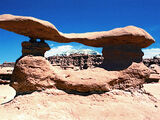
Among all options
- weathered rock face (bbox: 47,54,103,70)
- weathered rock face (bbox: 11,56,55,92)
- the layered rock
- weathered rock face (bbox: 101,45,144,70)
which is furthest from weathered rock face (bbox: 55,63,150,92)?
weathered rock face (bbox: 47,54,103,70)

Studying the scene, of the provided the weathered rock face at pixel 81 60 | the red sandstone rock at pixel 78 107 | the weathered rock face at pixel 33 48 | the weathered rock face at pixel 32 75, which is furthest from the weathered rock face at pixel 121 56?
the weathered rock face at pixel 81 60

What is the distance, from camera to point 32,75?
4.98 meters

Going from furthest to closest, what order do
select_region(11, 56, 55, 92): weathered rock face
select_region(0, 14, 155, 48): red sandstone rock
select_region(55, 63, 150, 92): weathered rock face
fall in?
select_region(55, 63, 150, 92): weathered rock face < select_region(11, 56, 55, 92): weathered rock face < select_region(0, 14, 155, 48): red sandstone rock

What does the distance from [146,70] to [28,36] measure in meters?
4.85

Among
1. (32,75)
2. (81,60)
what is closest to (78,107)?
(32,75)

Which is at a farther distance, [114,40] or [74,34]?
[74,34]

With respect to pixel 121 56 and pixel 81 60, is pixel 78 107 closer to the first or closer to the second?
pixel 121 56

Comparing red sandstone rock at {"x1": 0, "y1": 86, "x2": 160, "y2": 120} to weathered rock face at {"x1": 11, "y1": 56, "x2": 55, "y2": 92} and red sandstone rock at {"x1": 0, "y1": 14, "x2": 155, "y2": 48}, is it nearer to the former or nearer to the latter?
weathered rock face at {"x1": 11, "y1": 56, "x2": 55, "y2": 92}

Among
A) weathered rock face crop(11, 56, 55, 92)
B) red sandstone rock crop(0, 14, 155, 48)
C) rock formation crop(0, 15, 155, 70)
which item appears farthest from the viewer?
rock formation crop(0, 15, 155, 70)

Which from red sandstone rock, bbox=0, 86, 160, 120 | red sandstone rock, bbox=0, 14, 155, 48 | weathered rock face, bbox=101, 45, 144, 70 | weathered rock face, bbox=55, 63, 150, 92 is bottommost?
red sandstone rock, bbox=0, 86, 160, 120

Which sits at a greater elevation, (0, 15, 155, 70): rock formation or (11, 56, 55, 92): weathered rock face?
(0, 15, 155, 70): rock formation

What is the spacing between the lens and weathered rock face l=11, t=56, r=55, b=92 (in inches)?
196

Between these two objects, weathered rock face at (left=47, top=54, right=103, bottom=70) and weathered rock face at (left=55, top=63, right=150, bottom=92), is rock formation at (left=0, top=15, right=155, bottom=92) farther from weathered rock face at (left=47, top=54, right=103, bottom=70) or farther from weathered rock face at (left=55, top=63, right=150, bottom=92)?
weathered rock face at (left=47, top=54, right=103, bottom=70)

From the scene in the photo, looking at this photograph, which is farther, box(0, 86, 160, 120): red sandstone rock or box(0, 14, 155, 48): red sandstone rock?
box(0, 14, 155, 48): red sandstone rock
